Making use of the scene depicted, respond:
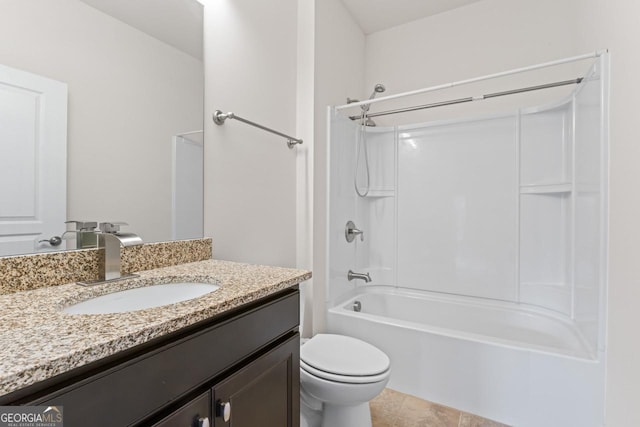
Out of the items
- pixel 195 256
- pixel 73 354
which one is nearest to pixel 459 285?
pixel 195 256

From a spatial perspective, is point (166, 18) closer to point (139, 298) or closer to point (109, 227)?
point (109, 227)

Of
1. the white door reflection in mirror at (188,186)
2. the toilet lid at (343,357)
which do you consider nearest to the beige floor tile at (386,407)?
the toilet lid at (343,357)

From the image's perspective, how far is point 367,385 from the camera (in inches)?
49.7

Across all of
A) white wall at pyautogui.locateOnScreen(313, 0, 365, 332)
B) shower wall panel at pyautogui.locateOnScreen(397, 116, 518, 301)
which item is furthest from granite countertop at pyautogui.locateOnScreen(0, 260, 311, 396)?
shower wall panel at pyautogui.locateOnScreen(397, 116, 518, 301)

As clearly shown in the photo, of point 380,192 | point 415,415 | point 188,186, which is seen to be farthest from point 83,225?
point 380,192

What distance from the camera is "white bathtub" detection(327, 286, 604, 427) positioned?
4.53 feet

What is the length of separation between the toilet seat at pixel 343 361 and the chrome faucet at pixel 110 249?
0.88 m

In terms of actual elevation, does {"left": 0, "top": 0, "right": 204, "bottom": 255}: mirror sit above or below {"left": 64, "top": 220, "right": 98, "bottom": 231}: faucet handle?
above

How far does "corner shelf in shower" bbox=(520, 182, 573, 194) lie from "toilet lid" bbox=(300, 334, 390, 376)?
1.57m

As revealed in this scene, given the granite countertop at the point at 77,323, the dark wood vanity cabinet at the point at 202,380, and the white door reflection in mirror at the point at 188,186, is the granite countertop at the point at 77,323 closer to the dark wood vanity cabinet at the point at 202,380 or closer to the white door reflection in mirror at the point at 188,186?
the dark wood vanity cabinet at the point at 202,380

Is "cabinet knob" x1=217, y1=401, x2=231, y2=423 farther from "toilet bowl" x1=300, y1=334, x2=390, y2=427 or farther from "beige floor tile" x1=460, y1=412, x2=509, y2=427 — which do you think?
"beige floor tile" x1=460, y1=412, x2=509, y2=427

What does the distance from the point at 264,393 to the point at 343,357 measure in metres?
0.64

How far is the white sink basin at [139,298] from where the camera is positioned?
83cm

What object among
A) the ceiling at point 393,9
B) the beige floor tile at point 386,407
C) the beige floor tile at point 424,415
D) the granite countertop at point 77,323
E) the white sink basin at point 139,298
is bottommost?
the beige floor tile at point 386,407
